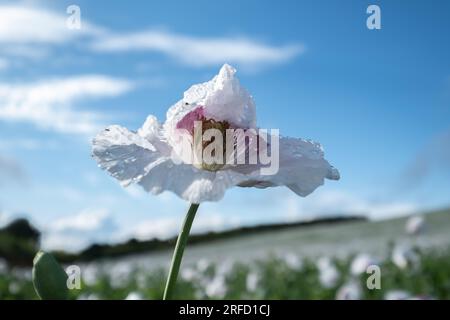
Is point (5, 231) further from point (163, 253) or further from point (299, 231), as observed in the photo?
point (299, 231)

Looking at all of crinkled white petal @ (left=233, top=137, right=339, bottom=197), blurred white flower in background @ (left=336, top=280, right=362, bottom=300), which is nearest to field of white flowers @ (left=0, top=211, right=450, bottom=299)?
blurred white flower in background @ (left=336, top=280, right=362, bottom=300)

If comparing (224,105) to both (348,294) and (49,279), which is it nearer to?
(49,279)

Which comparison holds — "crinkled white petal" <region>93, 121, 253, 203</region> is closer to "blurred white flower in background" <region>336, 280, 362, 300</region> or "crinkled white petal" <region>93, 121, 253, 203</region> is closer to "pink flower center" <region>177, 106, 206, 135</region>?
"pink flower center" <region>177, 106, 206, 135</region>

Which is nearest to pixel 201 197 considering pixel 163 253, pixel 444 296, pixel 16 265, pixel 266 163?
pixel 266 163

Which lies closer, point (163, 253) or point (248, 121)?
point (248, 121)

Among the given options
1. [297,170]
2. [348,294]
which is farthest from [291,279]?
[297,170]

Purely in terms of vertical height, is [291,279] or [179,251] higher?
[291,279]

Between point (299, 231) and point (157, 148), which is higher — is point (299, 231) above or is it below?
above
